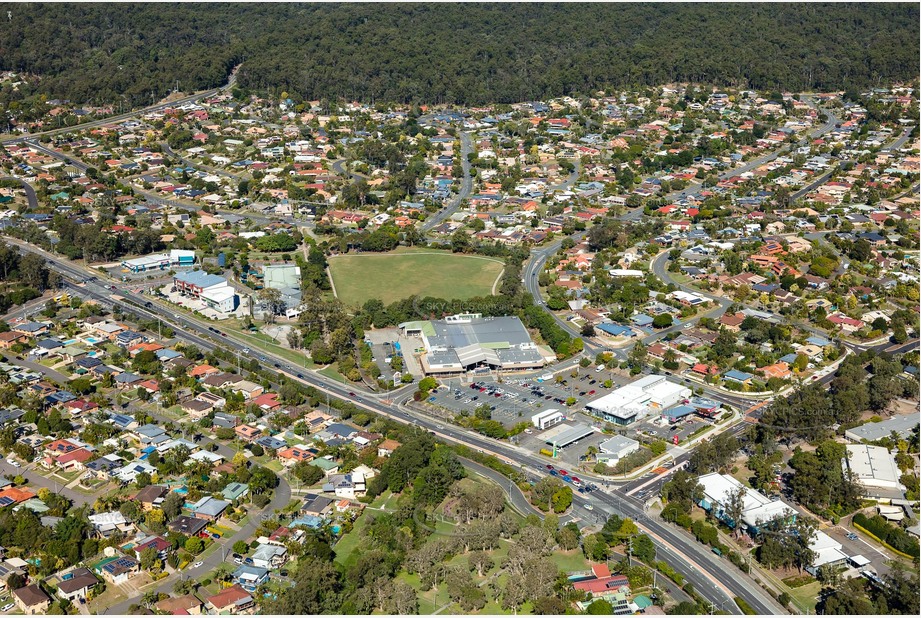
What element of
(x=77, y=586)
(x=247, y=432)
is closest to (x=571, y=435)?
(x=247, y=432)

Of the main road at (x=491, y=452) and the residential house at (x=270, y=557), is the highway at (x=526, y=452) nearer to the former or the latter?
the main road at (x=491, y=452)

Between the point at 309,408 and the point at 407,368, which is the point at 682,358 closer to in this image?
the point at 407,368

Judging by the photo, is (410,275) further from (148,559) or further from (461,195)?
(148,559)

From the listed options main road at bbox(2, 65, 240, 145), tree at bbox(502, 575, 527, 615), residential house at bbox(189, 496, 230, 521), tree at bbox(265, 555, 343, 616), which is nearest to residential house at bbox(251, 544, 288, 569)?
tree at bbox(265, 555, 343, 616)

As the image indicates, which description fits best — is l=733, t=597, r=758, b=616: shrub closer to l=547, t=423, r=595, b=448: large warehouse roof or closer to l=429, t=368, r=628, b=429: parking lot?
l=547, t=423, r=595, b=448: large warehouse roof

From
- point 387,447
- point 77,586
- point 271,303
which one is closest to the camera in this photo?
point 77,586

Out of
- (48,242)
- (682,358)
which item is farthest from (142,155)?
(682,358)

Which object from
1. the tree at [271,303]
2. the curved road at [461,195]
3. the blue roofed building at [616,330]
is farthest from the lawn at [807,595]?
the curved road at [461,195]
